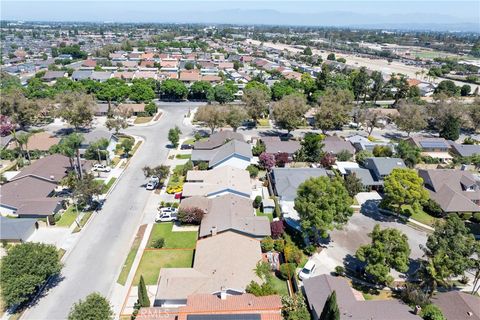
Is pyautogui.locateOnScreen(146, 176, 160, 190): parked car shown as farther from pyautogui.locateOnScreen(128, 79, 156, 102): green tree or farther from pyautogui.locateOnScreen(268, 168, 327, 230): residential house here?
pyautogui.locateOnScreen(128, 79, 156, 102): green tree

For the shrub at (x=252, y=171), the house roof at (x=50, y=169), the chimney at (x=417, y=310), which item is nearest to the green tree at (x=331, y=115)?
the shrub at (x=252, y=171)

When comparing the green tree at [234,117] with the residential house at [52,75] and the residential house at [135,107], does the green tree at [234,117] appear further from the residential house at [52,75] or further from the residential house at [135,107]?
the residential house at [52,75]

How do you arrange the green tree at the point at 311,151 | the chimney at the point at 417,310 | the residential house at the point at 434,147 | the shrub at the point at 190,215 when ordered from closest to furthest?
the chimney at the point at 417,310 → the shrub at the point at 190,215 → the green tree at the point at 311,151 → the residential house at the point at 434,147

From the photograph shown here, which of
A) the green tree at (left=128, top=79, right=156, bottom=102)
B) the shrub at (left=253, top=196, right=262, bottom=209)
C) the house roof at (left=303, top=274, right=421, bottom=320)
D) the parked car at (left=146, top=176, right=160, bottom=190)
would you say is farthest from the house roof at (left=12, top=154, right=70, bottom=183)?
the house roof at (left=303, top=274, right=421, bottom=320)

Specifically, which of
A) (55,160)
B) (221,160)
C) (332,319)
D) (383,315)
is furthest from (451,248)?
(55,160)

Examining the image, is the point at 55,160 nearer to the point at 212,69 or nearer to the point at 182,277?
the point at 182,277
